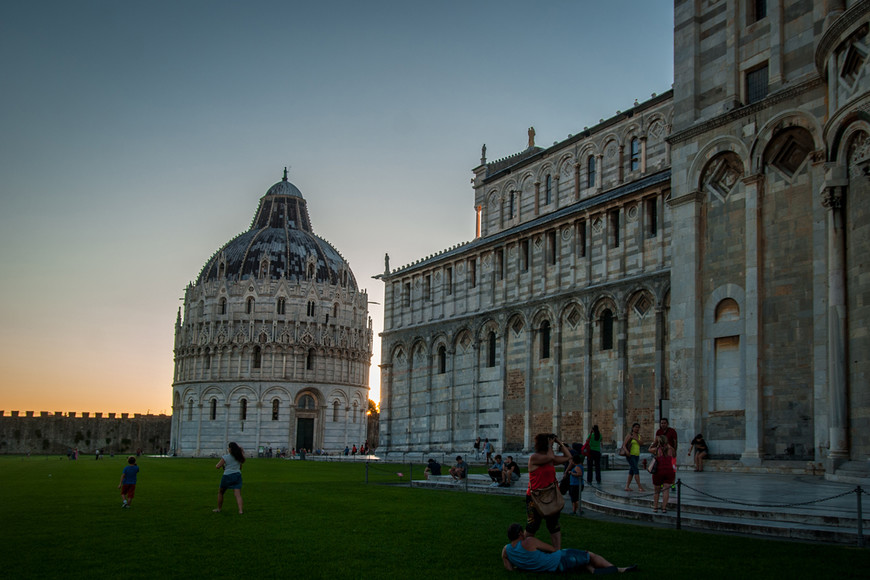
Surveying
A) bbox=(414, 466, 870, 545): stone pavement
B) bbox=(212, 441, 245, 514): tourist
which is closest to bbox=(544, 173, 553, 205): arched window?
bbox=(414, 466, 870, 545): stone pavement

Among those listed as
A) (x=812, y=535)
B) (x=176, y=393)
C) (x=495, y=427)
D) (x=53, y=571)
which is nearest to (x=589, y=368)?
(x=495, y=427)

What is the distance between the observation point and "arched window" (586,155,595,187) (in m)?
51.6

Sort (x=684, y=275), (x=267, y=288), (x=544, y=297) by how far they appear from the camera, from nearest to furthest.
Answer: (x=684, y=275), (x=544, y=297), (x=267, y=288)

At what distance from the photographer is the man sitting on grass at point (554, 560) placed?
35.3 feet

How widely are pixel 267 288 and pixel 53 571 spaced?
90401 millimetres

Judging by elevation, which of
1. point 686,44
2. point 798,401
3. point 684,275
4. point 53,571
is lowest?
point 53,571

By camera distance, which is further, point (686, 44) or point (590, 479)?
point (686, 44)

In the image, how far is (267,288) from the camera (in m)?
100

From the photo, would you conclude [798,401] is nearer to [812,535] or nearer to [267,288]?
[812,535]

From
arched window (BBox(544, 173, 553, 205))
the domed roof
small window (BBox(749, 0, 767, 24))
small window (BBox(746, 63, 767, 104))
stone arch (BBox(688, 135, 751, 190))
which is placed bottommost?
stone arch (BBox(688, 135, 751, 190))

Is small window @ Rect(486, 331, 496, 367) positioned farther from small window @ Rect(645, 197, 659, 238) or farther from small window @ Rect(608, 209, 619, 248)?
small window @ Rect(645, 197, 659, 238)

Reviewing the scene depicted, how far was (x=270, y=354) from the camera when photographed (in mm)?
98438

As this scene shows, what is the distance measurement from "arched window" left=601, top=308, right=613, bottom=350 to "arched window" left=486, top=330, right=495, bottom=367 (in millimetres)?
10001

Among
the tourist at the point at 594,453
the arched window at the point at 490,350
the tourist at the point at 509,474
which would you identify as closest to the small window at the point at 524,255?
the arched window at the point at 490,350
